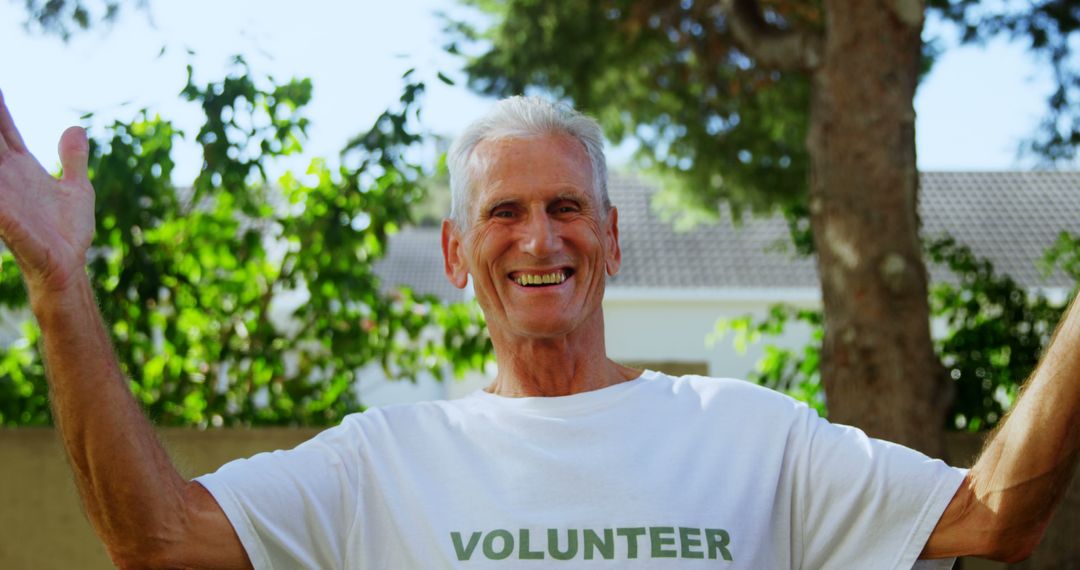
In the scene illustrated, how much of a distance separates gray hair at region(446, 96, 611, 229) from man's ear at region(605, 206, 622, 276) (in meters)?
0.05

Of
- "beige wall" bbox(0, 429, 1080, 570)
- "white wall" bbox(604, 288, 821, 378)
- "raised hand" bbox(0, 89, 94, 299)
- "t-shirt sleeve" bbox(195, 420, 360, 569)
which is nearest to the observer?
"raised hand" bbox(0, 89, 94, 299)

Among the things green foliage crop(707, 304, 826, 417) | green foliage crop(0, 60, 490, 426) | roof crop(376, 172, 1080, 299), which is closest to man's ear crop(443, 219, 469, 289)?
green foliage crop(0, 60, 490, 426)

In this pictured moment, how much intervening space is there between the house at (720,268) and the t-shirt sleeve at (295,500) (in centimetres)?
1758

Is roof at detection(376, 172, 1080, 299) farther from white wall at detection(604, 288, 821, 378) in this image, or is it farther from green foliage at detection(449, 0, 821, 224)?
green foliage at detection(449, 0, 821, 224)

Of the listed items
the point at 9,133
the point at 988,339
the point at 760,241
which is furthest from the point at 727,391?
the point at 760,241

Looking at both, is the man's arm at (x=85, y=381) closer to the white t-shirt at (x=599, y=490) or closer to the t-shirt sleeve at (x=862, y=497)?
the white t-shirt at (x=599, y=490)

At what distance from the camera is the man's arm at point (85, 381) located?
5.78ft

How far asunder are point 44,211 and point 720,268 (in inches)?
858

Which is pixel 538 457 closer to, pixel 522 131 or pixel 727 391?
pixel 727 391

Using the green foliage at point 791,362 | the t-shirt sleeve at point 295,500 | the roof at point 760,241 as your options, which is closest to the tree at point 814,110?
the green foliage at point 791,362

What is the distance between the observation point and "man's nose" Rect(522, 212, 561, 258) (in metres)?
2.25

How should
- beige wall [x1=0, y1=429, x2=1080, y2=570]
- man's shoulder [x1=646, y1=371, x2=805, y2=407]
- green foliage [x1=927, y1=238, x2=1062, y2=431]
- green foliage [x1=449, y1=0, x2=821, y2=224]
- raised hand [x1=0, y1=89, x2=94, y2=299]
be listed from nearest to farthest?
raised hand [x1=0, y1=89, x2=94, y2=299] → man's shoulder [x1=646, y1=371, x2=805, y2=407] → beige wall [x1=0, y1=429, x2=1080, y2=570] → green foliage [x1=927, y1=238, x2=1062, y2=431] → green foliage [x1=449, y1=0, x2=821, y2=224]

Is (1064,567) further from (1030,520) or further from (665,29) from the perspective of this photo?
(665,29)

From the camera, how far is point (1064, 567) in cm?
426
